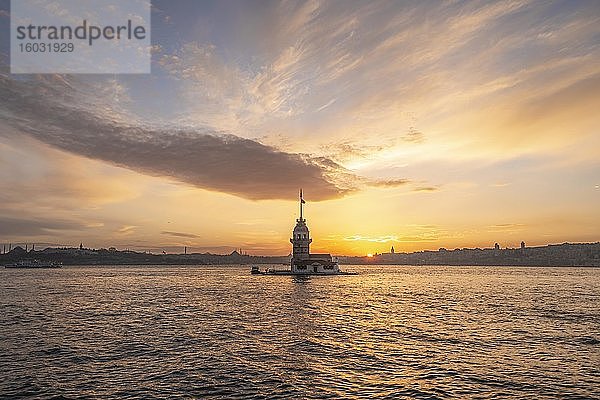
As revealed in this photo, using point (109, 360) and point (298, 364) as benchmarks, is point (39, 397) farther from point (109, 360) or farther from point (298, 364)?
point (298, 364)

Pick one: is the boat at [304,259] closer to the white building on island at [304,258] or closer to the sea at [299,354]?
the white building on island at [304,258]

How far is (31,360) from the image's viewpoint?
3375 centimetres

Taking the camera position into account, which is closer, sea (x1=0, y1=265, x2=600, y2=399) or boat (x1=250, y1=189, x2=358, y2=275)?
sea (x1=0, y1=265, x2=600, y2=399)

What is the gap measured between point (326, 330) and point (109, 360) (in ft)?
73.2

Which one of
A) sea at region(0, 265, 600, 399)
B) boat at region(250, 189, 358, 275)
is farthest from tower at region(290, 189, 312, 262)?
sea at region(0, 265, 600, 399)

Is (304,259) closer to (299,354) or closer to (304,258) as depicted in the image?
(304,258)

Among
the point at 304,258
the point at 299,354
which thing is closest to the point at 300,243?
the point at 304,258

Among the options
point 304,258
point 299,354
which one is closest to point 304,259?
point 304,258

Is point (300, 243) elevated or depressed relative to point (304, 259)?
elevated

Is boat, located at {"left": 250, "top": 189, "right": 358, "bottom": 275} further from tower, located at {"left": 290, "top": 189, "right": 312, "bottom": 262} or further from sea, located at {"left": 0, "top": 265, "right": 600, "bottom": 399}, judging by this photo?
sea, located at {"left": 0, "top": 265, "right": 600, "bottom": 399}

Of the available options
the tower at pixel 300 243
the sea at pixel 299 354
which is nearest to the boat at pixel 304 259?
the tower at pixel 300 243

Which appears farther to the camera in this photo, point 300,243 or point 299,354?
point 300,243

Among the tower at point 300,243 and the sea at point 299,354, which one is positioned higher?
the tower at point 300,243

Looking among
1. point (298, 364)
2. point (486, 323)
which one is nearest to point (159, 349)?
point (298, 364)
